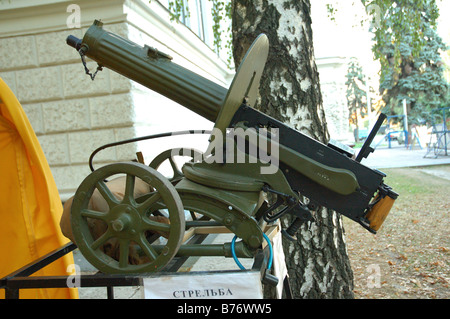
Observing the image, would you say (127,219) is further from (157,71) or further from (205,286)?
(157,71)

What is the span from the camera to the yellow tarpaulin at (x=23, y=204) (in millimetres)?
1950

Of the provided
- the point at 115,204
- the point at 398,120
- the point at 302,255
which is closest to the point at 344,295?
the point at 302,255

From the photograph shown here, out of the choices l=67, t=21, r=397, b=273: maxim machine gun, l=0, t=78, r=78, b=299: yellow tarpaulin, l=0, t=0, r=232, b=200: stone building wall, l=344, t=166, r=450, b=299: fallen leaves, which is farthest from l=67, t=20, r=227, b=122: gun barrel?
l=0, t=0, r=232, b=200: stone building wall

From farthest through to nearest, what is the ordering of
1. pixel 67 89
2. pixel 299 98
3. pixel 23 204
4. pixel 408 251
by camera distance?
pixel 67 89 < pixel 408 251 < pixel 299 98 < pixel 23 204

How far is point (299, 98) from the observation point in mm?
2578

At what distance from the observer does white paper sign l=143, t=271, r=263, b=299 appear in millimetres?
1237

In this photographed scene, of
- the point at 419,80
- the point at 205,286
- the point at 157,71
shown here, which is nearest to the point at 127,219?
the point at 205,286

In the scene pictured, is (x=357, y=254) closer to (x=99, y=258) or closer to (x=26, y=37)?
(x=99, y=258)

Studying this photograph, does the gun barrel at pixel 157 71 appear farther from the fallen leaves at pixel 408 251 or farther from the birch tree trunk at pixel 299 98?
the fallen leaves at pixel 408 251

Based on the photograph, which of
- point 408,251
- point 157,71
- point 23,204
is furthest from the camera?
point 408,251

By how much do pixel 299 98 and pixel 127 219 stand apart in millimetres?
1648

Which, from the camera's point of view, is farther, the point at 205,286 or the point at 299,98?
the point at 299,98

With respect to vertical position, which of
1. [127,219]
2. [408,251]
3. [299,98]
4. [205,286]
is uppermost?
[299,98]

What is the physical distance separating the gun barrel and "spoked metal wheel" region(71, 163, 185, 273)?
43 cm
